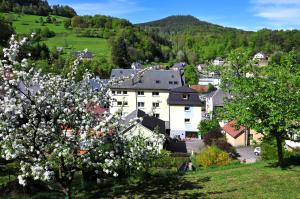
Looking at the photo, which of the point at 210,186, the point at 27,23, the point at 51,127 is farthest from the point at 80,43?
the point at 51,127

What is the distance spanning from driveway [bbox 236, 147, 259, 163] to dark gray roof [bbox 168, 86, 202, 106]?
34.3 ft

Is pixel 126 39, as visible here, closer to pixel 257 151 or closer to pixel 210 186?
pixel 257 151

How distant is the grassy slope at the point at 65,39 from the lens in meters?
125

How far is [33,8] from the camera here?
17650 centimetres

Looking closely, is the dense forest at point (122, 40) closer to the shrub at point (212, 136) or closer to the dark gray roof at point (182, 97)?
the dark gray roof at point (182, 97)

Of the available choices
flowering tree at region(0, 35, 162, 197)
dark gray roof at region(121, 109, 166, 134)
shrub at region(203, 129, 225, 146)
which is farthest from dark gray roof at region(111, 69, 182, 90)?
flowering tree at region(0, 35, 162, 197)

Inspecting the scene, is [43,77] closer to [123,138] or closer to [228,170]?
[123,138]

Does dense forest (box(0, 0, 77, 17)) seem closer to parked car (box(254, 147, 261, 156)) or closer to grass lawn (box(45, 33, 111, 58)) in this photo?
grass lawn (box(45, 33, 111, 58))

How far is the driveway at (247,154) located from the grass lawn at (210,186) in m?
19.2

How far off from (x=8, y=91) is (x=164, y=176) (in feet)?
37.1

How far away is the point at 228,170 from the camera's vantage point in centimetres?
2192

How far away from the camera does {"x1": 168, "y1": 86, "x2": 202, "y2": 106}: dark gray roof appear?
176 ft

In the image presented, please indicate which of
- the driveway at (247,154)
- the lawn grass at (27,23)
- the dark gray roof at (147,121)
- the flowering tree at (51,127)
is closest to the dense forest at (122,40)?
the lawn grass at (27,23)

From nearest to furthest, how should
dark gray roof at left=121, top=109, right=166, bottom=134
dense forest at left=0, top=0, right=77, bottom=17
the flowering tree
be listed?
the flowering tree, dark gray roof at left=121, top=109, right=166, bottom=134, dense forest at left=0, top=0, right=77, bottom=17
